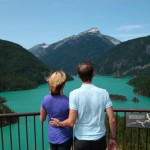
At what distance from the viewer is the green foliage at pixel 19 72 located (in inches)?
6201

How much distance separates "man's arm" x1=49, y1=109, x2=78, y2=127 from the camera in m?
4.06

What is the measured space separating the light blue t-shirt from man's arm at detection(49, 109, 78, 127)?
0.06m

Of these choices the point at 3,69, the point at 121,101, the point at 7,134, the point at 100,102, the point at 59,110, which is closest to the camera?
the point at 100,102

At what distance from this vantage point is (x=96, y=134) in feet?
13.4

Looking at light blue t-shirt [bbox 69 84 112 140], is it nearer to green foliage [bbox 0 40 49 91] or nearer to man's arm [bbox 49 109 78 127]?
man's arm [bbox 49 109 78 127]

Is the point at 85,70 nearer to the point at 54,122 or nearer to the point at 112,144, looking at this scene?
the point at 54,122

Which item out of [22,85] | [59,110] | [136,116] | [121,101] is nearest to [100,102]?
[59,110]

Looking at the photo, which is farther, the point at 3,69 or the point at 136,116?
the point at 3,69

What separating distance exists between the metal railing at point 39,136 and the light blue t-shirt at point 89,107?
1.50 meters

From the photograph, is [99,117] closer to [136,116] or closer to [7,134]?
[136,116]

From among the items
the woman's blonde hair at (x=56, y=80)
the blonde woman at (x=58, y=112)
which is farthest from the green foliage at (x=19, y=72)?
the woman's blonde hair at (x=56, y=80)

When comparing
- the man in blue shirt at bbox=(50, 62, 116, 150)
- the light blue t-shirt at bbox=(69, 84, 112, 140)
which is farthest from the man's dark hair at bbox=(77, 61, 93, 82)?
the light blue t-shirt at bbox=(69, 84, 112, 140)

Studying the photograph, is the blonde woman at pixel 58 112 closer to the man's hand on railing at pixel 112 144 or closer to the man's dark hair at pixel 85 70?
the man's dark hair at pixel 85 70

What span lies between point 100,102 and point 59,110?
61cm
